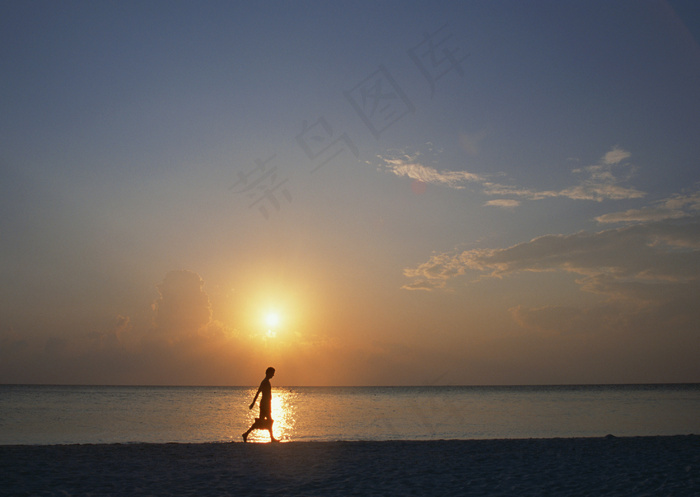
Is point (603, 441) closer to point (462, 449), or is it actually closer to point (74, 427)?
point (462, 449)

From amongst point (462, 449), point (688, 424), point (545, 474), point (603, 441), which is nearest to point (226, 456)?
point (462, 449)

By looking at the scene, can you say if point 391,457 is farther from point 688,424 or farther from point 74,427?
point 688,424

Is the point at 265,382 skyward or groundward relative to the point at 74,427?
groundward

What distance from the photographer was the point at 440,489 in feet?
32.0

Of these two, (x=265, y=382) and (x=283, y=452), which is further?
(x=265, y=382)

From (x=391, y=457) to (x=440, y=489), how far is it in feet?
12.5

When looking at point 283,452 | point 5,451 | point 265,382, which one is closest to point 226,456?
point 283,452

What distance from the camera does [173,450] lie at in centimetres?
1418

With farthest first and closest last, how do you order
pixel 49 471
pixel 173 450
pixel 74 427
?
1. pixel 74 427
2. pixel 173 450
3. pixel 49 471

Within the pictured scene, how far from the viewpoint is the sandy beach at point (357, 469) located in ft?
31.7

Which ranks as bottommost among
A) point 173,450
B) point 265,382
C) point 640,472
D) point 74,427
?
point 640,472

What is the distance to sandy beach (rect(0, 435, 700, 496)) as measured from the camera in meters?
9.66

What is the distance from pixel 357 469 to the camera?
461 inches

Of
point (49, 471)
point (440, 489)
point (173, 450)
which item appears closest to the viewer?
point (440, 489)
